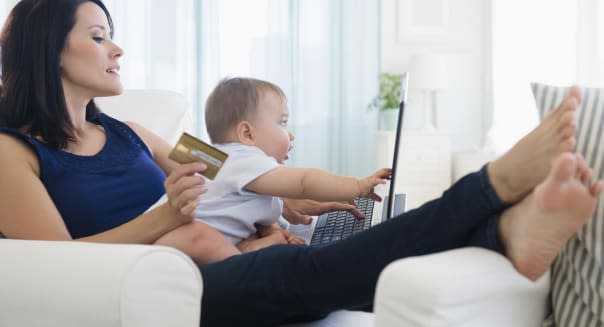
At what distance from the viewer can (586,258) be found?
1163 millimetres

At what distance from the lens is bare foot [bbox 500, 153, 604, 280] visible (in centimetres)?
99

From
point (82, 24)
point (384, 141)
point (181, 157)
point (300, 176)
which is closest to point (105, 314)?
point (181, 157)

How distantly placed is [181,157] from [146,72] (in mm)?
3601

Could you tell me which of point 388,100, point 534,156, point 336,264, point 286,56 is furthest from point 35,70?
point 388,100

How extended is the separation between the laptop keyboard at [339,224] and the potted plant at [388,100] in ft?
9.70

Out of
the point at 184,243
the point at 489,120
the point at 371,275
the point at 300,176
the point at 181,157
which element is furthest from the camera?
the point at 489,120

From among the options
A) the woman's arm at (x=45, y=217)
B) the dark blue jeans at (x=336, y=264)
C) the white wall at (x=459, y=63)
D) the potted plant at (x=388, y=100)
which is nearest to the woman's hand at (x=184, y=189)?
the woman's arm at (x=45, y=217)

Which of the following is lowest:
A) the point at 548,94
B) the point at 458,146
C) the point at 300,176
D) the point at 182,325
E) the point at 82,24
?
the point at 458,146

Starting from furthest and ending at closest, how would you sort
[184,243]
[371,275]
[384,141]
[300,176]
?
[384,141] < [300,176] < [184,243] < [371,275]

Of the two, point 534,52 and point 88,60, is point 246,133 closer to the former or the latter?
point 88,60

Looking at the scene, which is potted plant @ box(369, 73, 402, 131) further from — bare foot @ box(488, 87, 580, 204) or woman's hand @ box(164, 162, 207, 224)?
bare foot @ box(488, 87, 580, 204)

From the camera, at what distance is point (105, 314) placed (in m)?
1.08

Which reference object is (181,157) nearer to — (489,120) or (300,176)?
(300,176)

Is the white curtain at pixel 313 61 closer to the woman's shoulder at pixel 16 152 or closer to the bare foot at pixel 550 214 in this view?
the woman's shoulder at pixel 16 152
